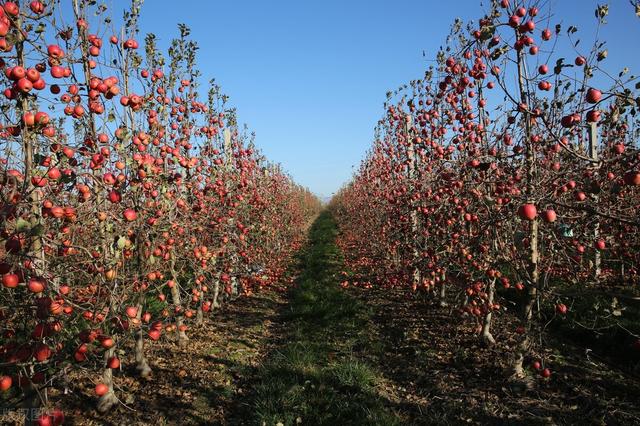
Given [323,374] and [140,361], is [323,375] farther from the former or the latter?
[140,361]

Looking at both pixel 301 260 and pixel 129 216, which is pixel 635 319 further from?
pixel 301 260

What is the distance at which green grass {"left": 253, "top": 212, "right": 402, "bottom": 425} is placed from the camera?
3797mm

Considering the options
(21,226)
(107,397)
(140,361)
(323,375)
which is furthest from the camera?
(140,361)

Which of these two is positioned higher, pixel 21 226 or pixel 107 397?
pixel 21 226

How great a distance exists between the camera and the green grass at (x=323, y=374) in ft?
12.5

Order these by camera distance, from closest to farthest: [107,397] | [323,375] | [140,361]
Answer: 1. [107,397]
2. [323,375]
3. [140,361]

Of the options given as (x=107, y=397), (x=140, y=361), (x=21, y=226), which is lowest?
(x=107, y=397)

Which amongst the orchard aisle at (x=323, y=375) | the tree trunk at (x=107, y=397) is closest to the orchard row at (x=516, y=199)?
the orchard aisle at (x=323, y=375)

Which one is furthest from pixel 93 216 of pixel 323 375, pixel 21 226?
pixel 323 375

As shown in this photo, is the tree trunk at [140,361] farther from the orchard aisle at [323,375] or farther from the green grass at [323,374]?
the green grass at [323,374]

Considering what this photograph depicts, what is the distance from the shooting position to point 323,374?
4.54 meters

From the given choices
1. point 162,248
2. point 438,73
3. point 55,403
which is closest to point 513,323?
point 438,73

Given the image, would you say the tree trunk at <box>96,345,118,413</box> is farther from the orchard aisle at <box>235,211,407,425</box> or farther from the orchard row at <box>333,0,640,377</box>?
the orchard row at <box>333,0,640,377</box>

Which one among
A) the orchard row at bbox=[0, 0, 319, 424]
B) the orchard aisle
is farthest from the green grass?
the orchard row at bbox=[0, 0, 319, 424]
